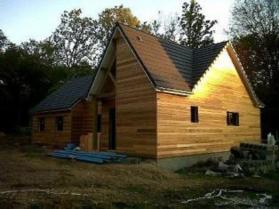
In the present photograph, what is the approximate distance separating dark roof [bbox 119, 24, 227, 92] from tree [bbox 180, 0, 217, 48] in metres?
23.6

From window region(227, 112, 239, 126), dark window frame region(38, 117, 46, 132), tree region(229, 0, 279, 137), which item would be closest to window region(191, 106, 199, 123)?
window region(227, 112, 239, 126)

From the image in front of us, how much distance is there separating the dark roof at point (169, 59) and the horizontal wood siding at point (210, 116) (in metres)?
0.50

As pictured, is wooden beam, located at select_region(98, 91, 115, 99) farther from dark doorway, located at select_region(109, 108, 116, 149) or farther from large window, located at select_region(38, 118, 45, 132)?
large window, located at select_region(38, 118, 45, 132)

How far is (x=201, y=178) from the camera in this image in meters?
14.6

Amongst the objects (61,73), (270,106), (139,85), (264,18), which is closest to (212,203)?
(139,85)

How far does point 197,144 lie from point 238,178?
4.01 metres

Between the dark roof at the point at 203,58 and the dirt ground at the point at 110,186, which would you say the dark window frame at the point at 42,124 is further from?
the dark roof at the point at 203,58

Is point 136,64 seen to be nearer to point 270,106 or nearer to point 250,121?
point 250,121

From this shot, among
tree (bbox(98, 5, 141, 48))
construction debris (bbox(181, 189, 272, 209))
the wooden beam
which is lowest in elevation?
construction debris (bbox(181, 189, 272, 209))

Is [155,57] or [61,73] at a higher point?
[61,73]

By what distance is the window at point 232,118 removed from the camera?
2147 cm

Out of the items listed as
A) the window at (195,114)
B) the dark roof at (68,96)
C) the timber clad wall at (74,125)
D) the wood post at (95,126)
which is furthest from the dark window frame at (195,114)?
the dark roof at (68,96)

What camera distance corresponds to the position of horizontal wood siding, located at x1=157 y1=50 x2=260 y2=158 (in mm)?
16625

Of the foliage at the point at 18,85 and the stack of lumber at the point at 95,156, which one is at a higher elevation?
the foliage at the point at 18,85
